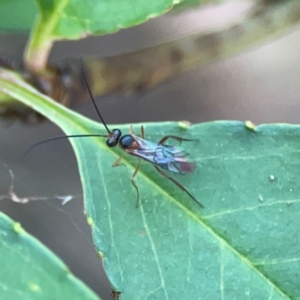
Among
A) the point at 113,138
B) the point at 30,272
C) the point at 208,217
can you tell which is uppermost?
the point at 113,138

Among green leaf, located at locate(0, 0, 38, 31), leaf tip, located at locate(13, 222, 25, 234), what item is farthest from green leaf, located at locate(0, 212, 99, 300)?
green leaf, located at locate(0, 0, 38, 31)

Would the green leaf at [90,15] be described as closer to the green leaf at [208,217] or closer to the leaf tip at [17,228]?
the green leaf at [208,217]

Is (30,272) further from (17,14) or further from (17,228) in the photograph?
(17,14)

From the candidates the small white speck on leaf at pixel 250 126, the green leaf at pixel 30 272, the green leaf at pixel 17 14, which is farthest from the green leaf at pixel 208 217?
the green leaf at pixel 17 14

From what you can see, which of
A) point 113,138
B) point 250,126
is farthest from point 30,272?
point 250,126

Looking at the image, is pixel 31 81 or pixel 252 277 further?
pixel 31 81

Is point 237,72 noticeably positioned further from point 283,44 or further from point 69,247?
point 69,247

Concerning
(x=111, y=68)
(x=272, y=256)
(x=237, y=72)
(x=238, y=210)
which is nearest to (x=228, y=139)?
(x=238, y=210)
